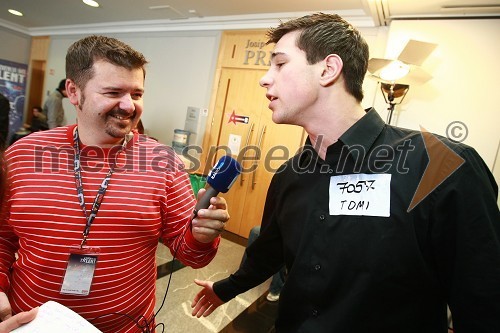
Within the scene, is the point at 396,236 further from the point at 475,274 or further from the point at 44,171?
the point at 44,171

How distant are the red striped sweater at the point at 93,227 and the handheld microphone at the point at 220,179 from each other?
0.26 meters

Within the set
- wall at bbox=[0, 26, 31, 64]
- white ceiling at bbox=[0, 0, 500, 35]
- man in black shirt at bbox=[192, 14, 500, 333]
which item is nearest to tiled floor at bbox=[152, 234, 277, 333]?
man in black shirt at bbox=[192, 14, 500, 333]

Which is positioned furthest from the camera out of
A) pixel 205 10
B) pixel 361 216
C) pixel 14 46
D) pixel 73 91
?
pixel 14 46

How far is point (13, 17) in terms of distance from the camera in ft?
23.0

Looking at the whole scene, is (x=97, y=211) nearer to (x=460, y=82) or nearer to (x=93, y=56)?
(x=93, y=56)

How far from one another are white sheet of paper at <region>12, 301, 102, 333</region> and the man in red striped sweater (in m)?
0.14

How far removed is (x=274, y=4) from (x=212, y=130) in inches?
80.8

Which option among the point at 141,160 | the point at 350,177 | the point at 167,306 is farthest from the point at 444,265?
the point at 167,306

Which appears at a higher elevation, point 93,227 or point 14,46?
point 14,46

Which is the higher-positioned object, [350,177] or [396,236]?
[350,177]

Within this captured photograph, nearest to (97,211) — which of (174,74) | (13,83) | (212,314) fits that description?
(212,314)

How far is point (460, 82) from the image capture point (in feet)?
Result: 9.91

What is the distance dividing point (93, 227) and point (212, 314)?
65.9 inches
